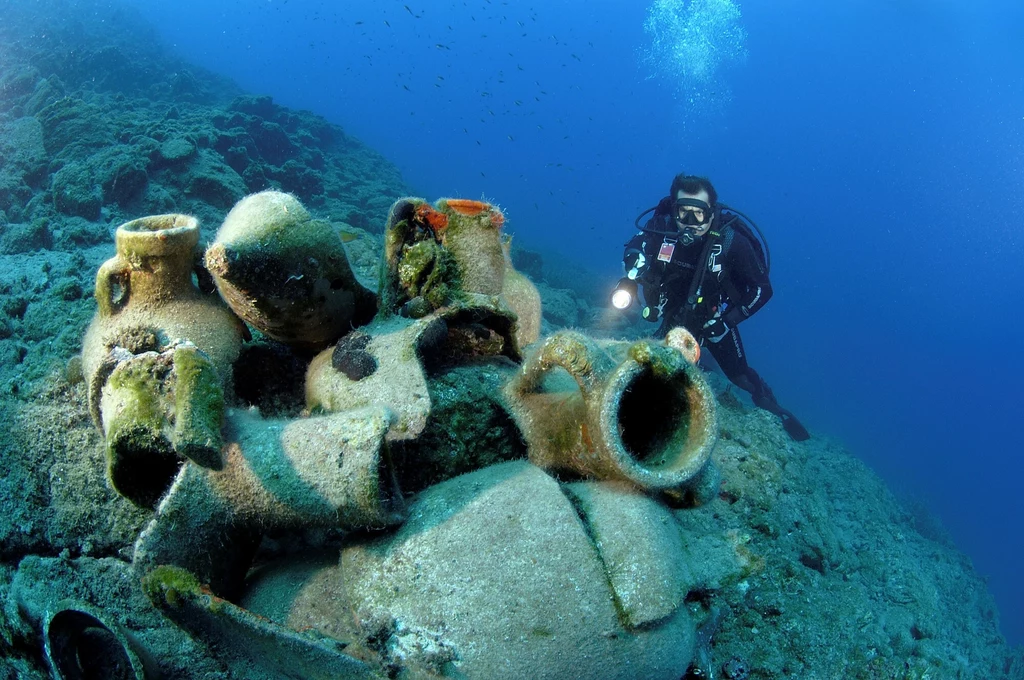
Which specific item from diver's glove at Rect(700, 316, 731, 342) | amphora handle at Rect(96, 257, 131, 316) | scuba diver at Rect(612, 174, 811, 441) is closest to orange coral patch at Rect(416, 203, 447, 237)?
amphora handle at Rect(96, 257, 131, 316)

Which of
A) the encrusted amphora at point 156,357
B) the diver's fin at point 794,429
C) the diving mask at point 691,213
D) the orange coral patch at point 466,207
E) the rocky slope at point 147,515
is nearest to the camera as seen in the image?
the encrusted amphora at point 156,357

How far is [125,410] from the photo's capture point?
5.46 feet

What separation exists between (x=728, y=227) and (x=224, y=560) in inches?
276

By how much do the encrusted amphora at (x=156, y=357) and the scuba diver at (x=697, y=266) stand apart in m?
5.68

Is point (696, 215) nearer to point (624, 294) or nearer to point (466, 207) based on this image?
point (624, 294)

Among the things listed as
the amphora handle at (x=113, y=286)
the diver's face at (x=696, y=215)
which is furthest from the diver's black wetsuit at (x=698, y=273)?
the amphora handle at (x=113, y=286)

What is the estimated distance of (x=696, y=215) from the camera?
7090mm

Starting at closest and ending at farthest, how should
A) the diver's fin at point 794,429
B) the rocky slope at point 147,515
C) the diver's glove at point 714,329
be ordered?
the rocky slope at point 147,515, the diver's glove at point 714,329, the diver's fin at point 794,429

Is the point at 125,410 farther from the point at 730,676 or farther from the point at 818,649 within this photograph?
the point at 818,649

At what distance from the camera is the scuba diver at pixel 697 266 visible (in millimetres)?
7035

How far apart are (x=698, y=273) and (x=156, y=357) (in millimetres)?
6536

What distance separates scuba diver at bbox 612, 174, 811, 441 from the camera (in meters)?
7.04

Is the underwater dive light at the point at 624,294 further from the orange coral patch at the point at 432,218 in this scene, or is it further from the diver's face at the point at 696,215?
the orange coral patch at the point at 432,218

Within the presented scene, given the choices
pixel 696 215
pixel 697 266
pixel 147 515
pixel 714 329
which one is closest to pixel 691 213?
pixel 696 215
